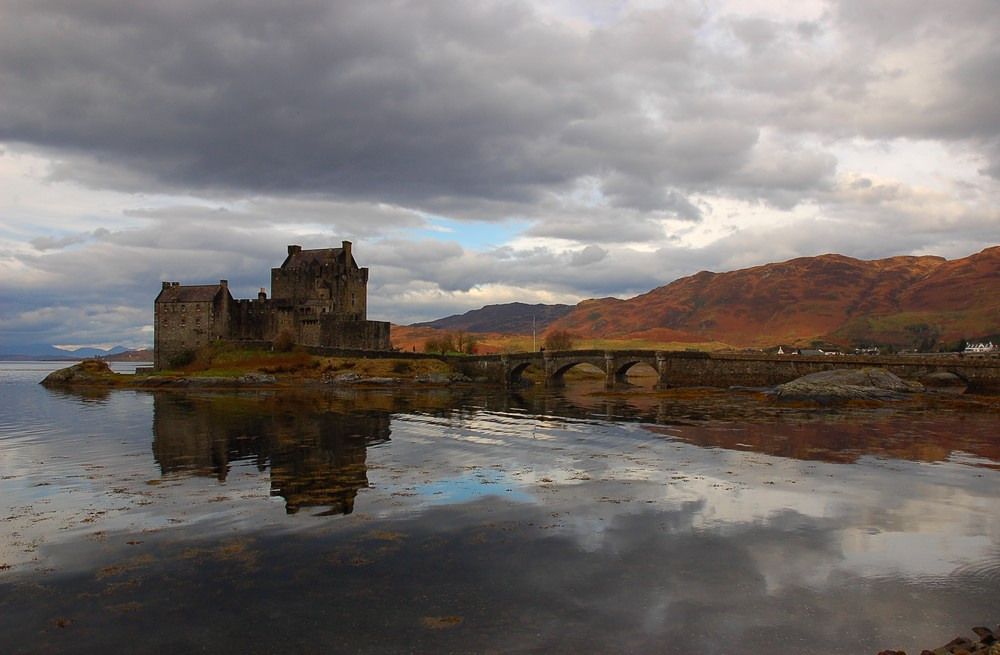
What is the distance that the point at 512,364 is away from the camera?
98.1m

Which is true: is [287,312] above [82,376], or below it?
above

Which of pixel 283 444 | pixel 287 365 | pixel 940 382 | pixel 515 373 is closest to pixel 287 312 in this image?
pixel 287 365

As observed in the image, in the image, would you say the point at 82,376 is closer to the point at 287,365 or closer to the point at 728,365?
the point at 287,365

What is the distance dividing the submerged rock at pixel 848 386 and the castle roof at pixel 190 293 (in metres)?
76.7

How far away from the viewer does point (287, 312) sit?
103 m

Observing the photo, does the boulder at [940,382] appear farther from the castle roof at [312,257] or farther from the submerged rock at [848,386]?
the castle roof at [312,257]

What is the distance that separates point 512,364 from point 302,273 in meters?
33.8

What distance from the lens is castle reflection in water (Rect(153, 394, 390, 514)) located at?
2497cm

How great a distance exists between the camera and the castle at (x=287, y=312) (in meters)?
101

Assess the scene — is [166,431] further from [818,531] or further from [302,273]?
[302,273]

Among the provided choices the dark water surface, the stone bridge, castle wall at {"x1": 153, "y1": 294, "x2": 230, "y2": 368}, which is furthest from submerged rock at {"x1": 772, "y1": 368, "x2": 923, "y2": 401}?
castle wall at {"x1": 153, "y1": 294, "x2": 230, "y2": 368}

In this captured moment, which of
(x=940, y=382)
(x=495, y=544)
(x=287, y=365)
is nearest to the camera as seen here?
(x=495, y=544)

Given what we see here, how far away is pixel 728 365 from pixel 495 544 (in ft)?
252

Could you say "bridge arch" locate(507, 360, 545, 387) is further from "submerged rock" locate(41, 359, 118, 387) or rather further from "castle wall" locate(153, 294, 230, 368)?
"submerged rock" locate(41, 359, 118, 387)
